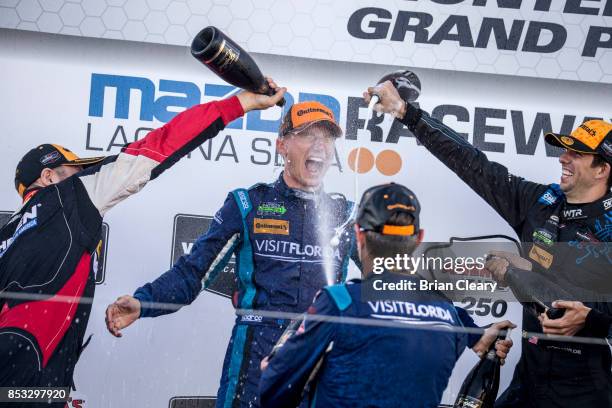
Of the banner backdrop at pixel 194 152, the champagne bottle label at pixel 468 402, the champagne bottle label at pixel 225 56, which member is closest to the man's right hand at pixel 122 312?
the banner backdrop at pixel 194 152

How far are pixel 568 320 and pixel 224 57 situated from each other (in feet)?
5.58

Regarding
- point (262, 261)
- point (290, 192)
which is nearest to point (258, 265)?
point (262, 261)

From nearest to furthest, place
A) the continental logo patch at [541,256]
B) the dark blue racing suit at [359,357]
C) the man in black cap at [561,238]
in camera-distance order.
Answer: the dark blue racing suit at [359,357]
the man in black cap at [561,238]
the continental logo patch at [541,256]

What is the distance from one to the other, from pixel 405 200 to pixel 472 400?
4.16 ft

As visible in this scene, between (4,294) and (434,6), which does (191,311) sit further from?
(434,6)

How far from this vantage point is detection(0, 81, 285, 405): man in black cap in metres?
3.28

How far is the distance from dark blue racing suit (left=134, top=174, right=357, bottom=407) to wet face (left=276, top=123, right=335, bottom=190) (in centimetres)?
10

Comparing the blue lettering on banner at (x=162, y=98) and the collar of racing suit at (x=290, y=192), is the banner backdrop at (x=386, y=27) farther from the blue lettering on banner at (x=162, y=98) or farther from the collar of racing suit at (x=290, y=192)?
the collar of racing suit at (x=290, y=192)

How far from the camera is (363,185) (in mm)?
3887

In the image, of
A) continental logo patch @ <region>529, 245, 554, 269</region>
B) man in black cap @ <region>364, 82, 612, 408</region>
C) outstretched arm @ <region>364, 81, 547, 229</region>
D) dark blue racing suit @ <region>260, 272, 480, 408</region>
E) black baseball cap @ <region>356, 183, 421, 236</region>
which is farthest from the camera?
outstretched arm @ <region>364, 81, 547, 229</region>

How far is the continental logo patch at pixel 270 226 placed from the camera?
139 inches

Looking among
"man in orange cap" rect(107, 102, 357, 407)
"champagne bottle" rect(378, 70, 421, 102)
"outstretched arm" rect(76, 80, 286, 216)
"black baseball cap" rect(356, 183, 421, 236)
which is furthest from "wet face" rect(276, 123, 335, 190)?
"black baseball cap" rect(356, 183, 421, 236)

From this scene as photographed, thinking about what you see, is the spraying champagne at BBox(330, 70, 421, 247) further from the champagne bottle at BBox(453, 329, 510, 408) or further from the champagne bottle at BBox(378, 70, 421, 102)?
the champagne bottle at BBox(453, 329, 510, 408)

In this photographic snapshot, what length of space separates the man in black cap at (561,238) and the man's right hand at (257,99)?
0.48 m
